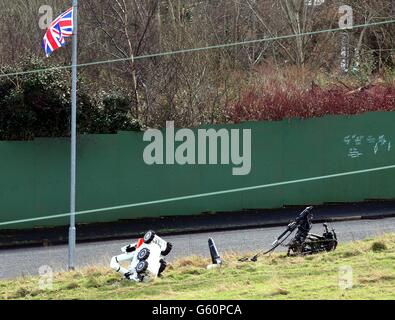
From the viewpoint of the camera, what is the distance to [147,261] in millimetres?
11672

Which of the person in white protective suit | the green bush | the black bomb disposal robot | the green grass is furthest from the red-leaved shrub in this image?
the person in white protective suit

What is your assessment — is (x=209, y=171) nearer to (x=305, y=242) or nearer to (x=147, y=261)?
(x=305, y=242)

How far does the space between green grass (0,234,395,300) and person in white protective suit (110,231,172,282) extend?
0.17 meters

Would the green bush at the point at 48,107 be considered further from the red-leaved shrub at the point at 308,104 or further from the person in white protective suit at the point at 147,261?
the person in white protective suit at the point at 147,261

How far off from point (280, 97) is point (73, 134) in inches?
330

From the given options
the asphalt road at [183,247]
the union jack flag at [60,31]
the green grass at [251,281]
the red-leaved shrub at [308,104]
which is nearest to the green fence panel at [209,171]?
the red-leaved shrub at [308,104]

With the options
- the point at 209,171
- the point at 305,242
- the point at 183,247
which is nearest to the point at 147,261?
the point at 305,242

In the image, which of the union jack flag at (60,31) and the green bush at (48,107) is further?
the green bush at (48,107)

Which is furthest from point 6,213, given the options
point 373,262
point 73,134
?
point 373,262

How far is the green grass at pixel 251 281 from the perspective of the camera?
898cm

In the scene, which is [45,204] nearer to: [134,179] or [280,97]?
[134,179]

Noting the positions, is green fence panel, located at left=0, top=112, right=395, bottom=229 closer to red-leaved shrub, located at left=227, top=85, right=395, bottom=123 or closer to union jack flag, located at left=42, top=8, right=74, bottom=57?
red-leaved shrub, located at left=227, top=85, right=395, bottom=123

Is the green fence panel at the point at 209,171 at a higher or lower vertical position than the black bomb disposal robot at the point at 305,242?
higher

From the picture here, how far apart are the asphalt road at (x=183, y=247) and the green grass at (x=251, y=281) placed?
2091 millimetres
